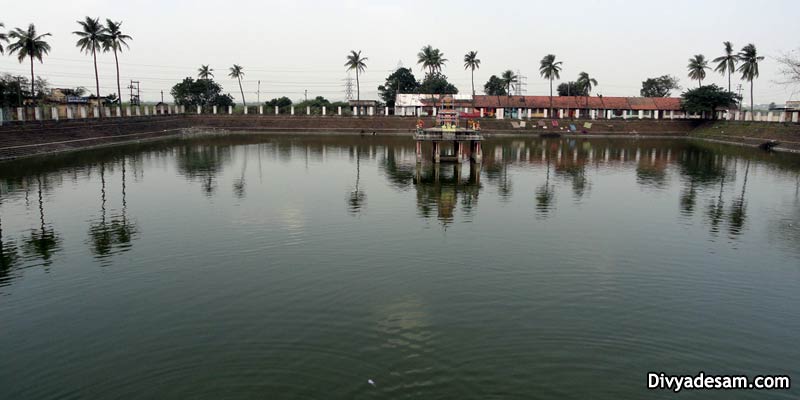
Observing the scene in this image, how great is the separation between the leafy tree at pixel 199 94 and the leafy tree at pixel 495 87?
270 feet

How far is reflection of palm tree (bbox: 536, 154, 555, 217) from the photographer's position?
35.1 m

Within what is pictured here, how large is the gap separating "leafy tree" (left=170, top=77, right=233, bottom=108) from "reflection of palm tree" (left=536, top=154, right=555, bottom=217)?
121 metres

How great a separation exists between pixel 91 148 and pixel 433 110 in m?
82.1

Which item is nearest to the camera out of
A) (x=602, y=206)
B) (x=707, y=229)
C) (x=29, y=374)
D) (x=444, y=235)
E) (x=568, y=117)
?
(x=29, y=374)

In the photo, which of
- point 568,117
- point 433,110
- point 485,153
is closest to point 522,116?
point 568,117

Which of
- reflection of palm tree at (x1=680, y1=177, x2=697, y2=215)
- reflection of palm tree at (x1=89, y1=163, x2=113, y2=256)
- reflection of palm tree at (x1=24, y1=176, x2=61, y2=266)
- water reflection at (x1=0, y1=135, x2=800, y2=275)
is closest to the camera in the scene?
reflection of palm tree at (x1=24, y1=176, x2=61, y2=266)

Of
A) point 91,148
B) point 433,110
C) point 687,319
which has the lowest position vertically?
point 687,319

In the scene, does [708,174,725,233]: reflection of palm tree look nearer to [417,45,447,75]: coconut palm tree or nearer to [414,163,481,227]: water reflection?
[414,163,481,227]: water reflection

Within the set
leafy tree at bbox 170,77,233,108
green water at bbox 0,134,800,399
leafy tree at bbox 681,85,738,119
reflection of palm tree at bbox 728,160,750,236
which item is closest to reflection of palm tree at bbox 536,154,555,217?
green water at bbox 0,134,800,399

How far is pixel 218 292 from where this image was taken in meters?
19.6

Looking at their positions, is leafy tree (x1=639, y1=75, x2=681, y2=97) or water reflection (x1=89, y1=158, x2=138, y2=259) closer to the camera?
water reflection (x1=89, y1=158, x2=138, y2=259)

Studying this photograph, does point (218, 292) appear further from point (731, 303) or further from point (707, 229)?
point (707, 229)

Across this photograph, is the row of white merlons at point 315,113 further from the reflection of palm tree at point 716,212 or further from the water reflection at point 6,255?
the water reflection at point 6,255

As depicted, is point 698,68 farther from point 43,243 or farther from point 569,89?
point 43,243
